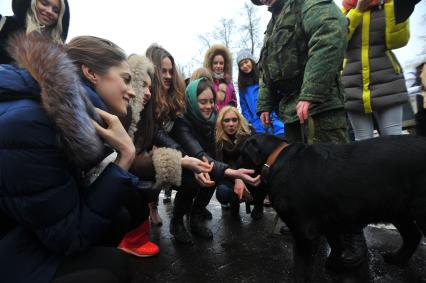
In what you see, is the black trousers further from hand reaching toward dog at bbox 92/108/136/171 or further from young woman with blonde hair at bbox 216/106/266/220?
hand reaching toward dog at bbox 92/108/136/171

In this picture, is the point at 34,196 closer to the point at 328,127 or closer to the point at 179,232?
the point at 179,232

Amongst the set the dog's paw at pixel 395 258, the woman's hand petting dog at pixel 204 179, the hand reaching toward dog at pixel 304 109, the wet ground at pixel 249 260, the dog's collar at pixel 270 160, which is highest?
the hand reaching toward dog at pixel 304 109

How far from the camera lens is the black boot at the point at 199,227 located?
288 cm

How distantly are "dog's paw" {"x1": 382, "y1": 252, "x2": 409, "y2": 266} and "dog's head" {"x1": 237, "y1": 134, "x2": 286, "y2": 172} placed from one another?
1130 mm

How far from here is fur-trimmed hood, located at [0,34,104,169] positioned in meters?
1.13

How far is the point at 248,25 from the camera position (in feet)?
72.1

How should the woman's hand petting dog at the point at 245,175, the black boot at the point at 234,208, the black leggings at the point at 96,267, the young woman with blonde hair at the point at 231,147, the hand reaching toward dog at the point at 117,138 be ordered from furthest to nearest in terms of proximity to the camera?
the black boot at the point at 234,208 < the young woman with blonde hair at the point at 231,147 < the woman's hand petting dog at the point at 245,175 < the hand reaching toward dog at the point at 117,138 < the black leggings at the point at 96,267

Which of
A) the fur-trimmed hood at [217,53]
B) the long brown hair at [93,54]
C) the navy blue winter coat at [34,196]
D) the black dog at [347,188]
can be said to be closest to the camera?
the navy blue winter coat at [34,196]

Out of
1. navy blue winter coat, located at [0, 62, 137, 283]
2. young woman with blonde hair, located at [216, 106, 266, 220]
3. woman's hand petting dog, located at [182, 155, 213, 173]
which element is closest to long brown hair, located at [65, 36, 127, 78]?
navy blue winter coat, located at [0, 62, 137, 283]

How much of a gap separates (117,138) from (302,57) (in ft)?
5.62

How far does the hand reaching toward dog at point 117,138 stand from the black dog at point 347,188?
0.99 m

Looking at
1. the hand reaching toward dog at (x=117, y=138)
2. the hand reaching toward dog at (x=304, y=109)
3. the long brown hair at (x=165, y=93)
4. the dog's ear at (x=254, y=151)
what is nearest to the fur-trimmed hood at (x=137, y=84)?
the long brown hair at (x=165, y=93)

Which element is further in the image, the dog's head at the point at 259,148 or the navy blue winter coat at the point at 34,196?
the dog's head at the point at 259,148

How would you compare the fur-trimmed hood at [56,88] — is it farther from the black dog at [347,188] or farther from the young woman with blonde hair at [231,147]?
the young woman with blonde hair at [231,147]
